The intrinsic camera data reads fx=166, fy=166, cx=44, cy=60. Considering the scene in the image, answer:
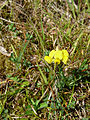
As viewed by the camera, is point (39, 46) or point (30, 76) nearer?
point (30, 76)

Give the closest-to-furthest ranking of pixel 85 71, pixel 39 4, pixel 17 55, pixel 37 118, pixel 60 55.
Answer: pixel 60 55
pixel 37 118
pixel 85 71
pixel 17 55
pixel 39 4

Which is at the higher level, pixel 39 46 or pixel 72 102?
pixel 39 46

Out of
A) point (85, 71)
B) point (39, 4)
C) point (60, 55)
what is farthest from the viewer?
point (39, 4)

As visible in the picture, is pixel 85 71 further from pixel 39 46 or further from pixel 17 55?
pixel 17 55

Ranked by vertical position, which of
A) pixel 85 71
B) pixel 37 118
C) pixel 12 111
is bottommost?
pixel 37 118

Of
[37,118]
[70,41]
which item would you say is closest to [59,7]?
[70,41]

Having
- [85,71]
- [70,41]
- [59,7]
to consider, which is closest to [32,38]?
[70,41]
